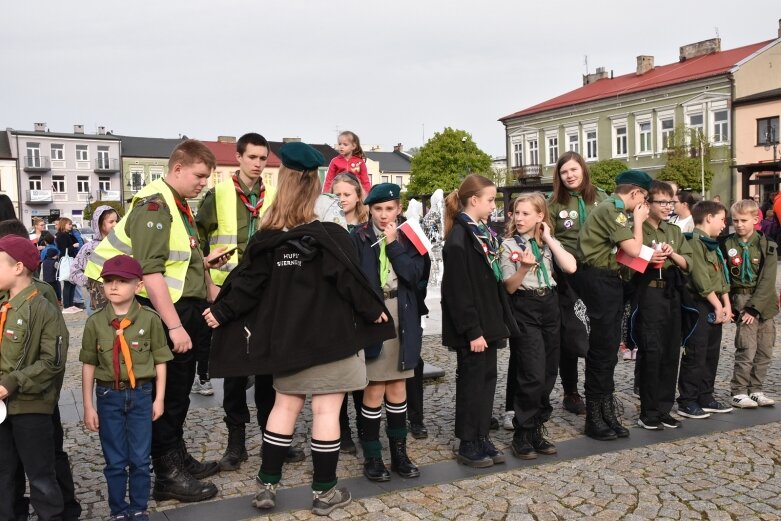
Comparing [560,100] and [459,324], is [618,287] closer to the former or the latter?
[459,324]

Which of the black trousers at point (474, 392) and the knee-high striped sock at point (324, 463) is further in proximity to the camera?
the black trousers at point (474, 392)

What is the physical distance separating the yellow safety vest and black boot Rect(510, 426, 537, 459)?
8.22ft

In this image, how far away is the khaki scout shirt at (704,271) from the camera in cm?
601

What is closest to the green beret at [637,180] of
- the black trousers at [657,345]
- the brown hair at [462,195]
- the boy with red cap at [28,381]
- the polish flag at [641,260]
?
the polish flag at [641,260]

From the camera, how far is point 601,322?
552 cm

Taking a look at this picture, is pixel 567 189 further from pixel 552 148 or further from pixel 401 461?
pixel 552 148

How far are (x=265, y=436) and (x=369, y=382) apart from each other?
2.67ft

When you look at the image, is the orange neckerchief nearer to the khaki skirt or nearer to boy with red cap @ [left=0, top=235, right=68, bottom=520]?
boy with red cap @ [left=0, top=235, right=68, bottom=520]

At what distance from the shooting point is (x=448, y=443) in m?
5.48

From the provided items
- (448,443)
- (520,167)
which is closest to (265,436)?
(448,443)

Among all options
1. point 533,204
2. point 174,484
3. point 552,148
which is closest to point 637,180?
point 533,204

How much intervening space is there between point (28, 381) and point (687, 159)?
4349cm

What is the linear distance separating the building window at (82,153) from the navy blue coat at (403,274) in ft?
255

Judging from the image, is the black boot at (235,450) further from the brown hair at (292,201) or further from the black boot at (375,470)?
the brown hair at (292,201)
